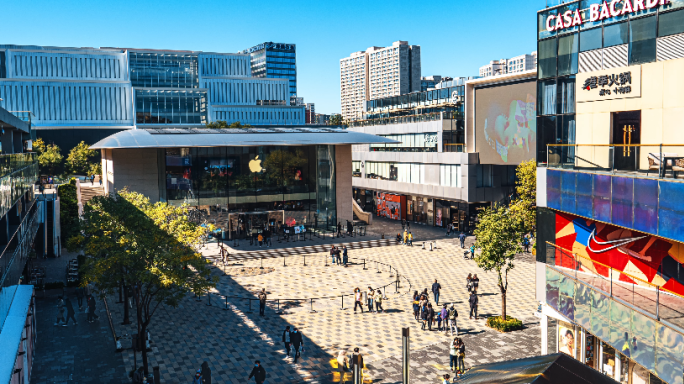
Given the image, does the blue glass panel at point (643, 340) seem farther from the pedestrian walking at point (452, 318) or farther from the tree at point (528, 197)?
the tree at point (528, 197)

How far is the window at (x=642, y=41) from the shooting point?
53.4ft

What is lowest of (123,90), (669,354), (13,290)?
(13,290)

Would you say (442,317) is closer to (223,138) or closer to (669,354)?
(669,354)

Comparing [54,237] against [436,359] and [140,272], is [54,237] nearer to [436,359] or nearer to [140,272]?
[140,272]

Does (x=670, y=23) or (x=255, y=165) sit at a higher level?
(x=670, y=23)

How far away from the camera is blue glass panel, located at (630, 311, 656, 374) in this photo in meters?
12.8

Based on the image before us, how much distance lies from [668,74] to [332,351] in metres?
16.0

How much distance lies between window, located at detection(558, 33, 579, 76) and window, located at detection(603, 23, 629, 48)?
1.27m

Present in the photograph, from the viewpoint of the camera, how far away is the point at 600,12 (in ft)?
58.8

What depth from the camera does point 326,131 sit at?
58062mm

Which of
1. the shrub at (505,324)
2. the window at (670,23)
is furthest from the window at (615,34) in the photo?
the shrub at (505,324)

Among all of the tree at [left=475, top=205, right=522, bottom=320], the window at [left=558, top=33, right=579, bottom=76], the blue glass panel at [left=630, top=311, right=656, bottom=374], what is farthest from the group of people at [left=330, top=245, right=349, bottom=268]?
the blue glass panel at [left=630, top=311, right=656, bottom=374]

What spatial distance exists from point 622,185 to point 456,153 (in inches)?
1606

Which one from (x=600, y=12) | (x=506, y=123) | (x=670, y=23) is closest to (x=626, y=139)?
(x=670, y=23)
